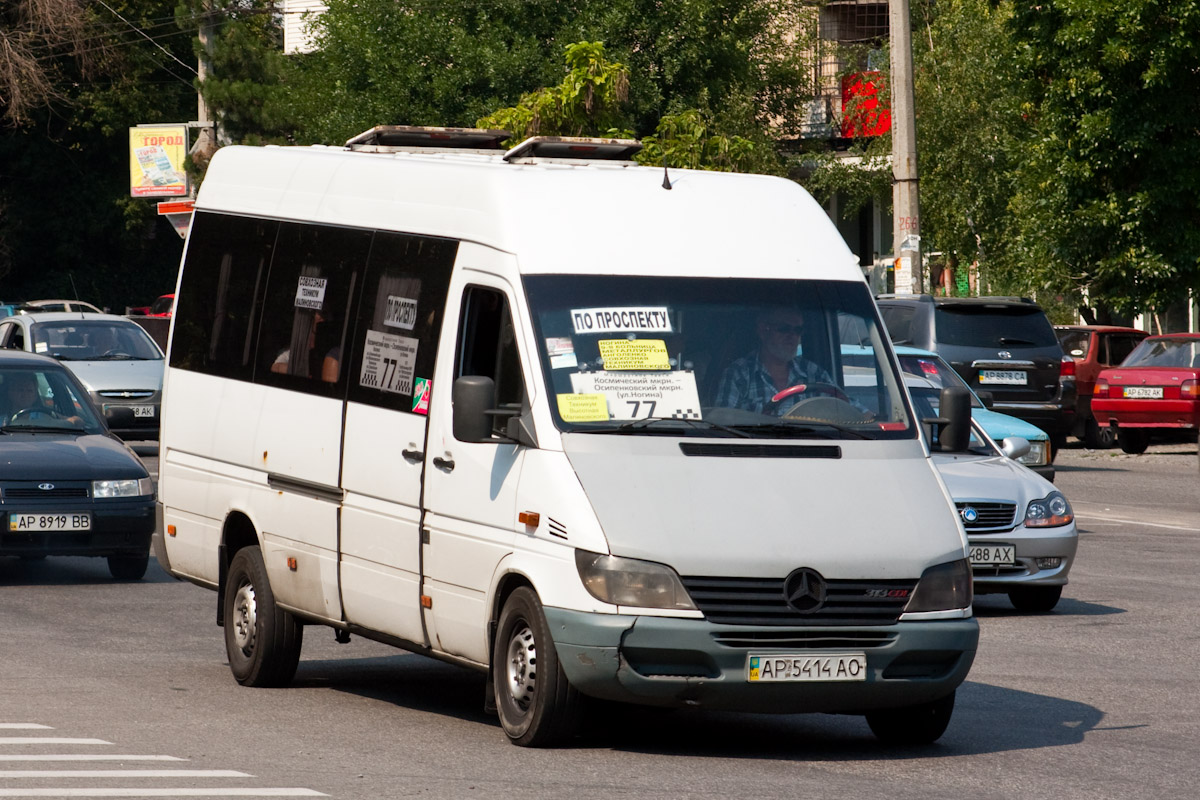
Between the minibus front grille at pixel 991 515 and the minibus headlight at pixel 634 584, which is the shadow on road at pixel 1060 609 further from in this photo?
the minibus headlight at pixel 634 584

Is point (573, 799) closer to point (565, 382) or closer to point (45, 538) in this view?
point (565, 382)

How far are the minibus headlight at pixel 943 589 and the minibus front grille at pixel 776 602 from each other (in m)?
0.13

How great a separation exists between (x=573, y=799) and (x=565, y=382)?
1.89m

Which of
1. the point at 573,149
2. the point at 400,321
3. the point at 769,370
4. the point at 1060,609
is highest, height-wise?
the point at 573,149

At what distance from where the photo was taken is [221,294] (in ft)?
36.6

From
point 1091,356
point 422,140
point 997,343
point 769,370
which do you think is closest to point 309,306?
point 422,140

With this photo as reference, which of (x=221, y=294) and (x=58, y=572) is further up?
(x=221, y=294)

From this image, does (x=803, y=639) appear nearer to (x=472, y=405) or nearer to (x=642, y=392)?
(x=642, y=392)

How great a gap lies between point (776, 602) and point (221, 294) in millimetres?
4458

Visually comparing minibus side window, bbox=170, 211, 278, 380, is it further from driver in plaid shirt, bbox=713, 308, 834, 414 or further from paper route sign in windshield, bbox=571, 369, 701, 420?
A: driver in plaid shirt, bbox=713, 308, 834, 414

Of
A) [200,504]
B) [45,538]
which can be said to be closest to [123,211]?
[45,538]

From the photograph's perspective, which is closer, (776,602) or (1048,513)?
(776,602)

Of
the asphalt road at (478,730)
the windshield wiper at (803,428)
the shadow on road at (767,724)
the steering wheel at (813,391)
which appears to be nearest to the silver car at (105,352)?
the asphalt road at (478,730)

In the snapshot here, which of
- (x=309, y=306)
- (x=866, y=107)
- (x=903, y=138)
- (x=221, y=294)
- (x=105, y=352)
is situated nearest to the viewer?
(x=309, y=306)
